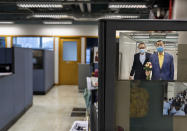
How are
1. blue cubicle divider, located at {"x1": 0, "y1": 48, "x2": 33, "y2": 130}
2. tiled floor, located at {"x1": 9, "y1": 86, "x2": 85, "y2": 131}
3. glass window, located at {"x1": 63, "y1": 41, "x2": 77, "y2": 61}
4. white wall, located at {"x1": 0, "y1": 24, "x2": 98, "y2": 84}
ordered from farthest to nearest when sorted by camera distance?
glass window, located at {"x1": 63, "y1": 41, "x2": 77, "y2": 61} < white wall, located at {"x1": 0, "y1": 24, "x2": 98, "y2": 84} < tiled floor, located at {"x1": 9, "y1": 86, "x2": 85, "y2": 131} < blue cubicle divider, located at {"x1": 0, "y1": 48, "x2": 33, "y2": 130}

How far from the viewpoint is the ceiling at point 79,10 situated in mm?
4840

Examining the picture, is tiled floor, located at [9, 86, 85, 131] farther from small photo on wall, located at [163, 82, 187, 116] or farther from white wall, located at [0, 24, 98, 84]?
small photo on wall, located at [163, 82, 187, 116]

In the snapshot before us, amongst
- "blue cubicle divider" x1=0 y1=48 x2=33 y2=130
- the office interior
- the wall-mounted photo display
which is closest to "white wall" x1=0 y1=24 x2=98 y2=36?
the office interior

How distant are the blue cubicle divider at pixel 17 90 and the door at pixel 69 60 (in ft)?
11.9

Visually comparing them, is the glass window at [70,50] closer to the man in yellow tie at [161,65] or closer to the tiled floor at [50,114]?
the tiled floor at [50,114]

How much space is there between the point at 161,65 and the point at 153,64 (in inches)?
1.3

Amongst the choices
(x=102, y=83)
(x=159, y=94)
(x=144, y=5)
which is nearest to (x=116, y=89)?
(x=102, y=83)

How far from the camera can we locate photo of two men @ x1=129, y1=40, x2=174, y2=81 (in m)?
0.79

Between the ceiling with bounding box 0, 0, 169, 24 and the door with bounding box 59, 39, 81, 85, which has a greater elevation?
the ceiling with bounding box 0, 0, 169, 24

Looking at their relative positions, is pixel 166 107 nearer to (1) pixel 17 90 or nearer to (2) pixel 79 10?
(1) pixel 17 90

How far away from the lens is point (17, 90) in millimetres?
4195

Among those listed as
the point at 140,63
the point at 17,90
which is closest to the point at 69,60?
the point at 17,90

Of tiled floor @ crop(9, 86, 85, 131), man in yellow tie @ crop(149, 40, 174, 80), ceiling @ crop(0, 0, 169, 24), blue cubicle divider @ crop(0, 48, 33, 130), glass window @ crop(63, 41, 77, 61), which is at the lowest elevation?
tiled floor @ crop(9, 86, 85, 131)

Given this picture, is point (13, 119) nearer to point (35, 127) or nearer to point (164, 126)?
point (35, 127)
